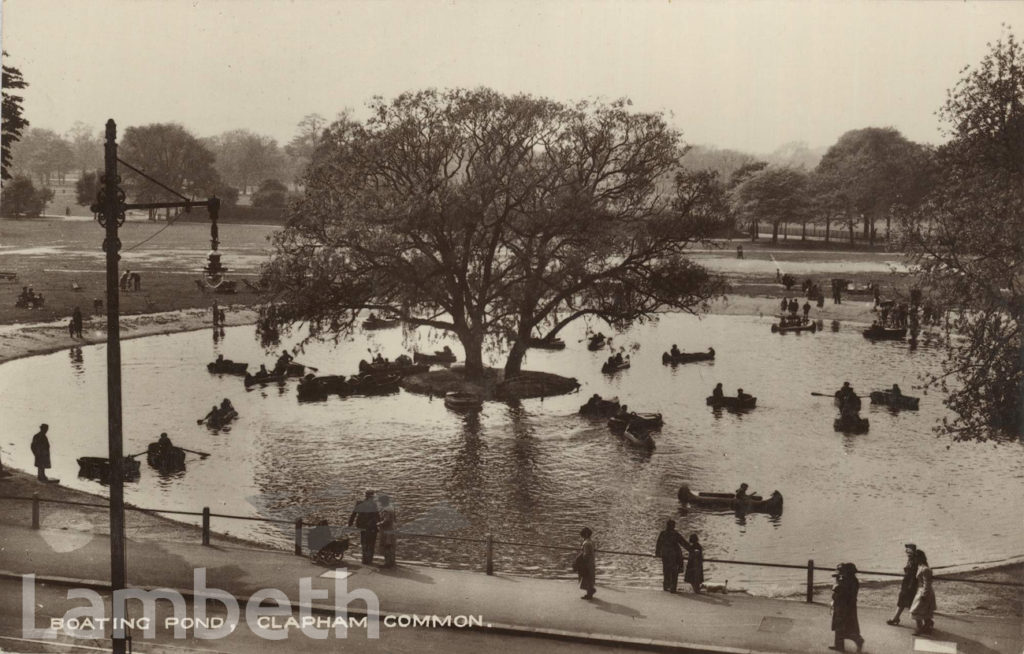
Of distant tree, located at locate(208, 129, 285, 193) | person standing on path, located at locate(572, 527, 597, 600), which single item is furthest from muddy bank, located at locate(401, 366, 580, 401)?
distant tree, located at locate(208, 129, 285, 193)

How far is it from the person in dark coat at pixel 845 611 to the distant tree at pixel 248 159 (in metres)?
132

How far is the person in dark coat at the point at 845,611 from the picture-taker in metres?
17.1

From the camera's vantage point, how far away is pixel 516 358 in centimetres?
4772

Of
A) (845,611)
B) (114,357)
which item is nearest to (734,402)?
(845,611)

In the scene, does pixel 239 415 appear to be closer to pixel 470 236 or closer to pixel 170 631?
pixel 470 236

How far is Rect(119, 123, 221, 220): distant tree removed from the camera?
109500mm

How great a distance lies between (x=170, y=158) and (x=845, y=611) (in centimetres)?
10897

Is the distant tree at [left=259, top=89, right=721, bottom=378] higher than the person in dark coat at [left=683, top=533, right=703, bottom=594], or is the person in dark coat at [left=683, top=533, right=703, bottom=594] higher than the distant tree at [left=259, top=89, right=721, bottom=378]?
the distant tree at [left=259, top=89, right=721, bottom=378]

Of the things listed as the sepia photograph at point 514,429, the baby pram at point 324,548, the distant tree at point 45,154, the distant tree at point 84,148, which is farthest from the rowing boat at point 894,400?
the distant tree at point 45,154

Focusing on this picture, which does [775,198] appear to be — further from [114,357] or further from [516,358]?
[114,357]

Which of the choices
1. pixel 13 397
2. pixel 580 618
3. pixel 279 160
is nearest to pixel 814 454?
pixel 580 618

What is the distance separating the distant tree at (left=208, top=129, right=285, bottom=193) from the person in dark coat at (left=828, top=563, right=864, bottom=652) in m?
132

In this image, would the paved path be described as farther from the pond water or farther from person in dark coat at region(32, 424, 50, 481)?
person in dark coat at region(32, 424, 50, 481)

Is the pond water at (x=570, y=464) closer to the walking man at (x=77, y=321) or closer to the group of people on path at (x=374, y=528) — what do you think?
the group of people on path at (x=374, y=528)
